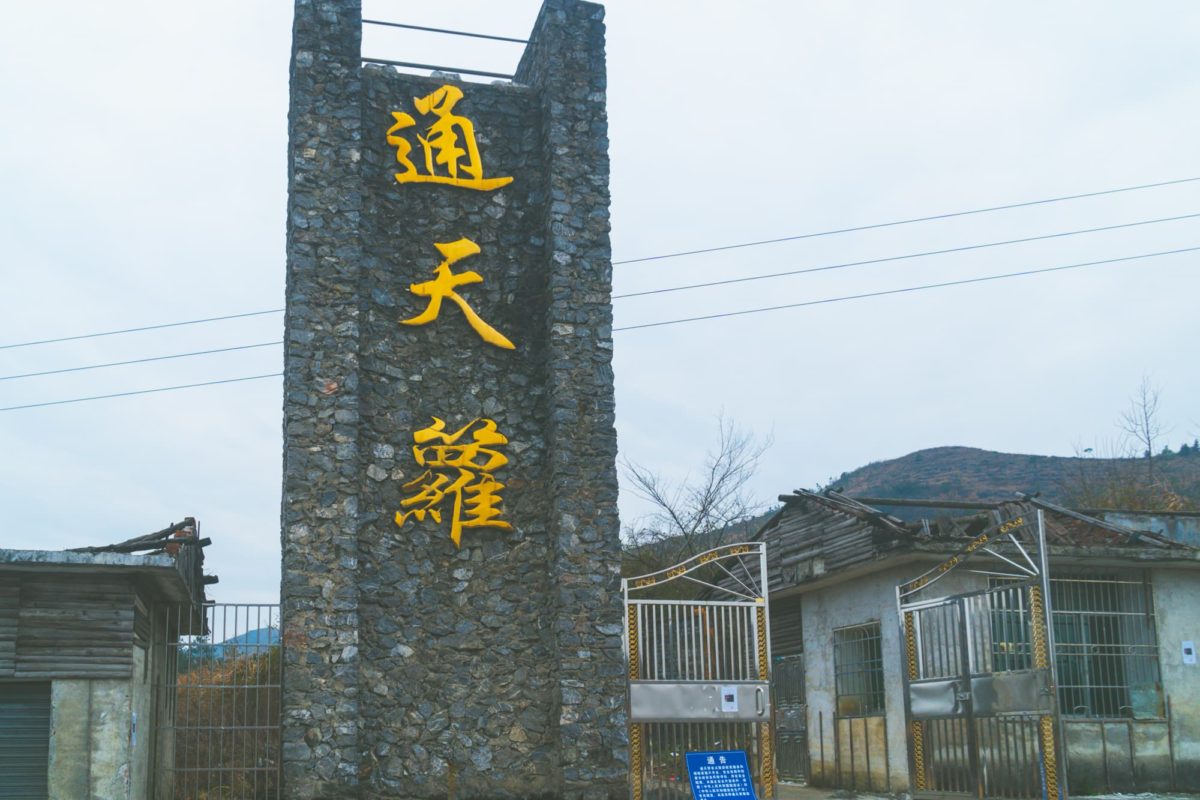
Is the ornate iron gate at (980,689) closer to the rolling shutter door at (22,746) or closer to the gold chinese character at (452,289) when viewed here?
the gold chinese character at (452,289)

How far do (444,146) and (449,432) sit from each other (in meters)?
3.14

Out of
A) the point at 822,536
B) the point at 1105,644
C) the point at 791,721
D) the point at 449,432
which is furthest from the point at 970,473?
the point at 449,432

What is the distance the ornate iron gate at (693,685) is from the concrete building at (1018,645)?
6.19 feet

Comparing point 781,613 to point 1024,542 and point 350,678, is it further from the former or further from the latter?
point 350,678

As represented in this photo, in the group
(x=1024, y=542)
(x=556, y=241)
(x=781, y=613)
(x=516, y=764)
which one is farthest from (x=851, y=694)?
(x=556, y=241)

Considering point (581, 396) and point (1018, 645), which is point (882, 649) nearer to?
point (1018, 645)

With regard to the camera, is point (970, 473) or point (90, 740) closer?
point (90, 740)

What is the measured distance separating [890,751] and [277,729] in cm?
876

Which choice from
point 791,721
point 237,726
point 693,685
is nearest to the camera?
point 237,726

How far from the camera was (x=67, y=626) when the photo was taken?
432 inches

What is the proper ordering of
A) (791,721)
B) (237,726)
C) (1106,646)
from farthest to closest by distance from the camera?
(791,721), (1106,646), (237,726)

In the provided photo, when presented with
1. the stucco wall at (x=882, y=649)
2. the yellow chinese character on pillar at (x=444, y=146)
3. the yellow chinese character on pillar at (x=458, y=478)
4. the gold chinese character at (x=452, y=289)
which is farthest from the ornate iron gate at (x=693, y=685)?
the yellow chinese character on pillar at (x=444, y=146)

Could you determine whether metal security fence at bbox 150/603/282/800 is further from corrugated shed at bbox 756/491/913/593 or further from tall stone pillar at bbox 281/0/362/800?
corrugated shed at bbox 756/491/913/593

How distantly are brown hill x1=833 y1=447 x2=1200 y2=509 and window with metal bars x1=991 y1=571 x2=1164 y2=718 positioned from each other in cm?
2234
